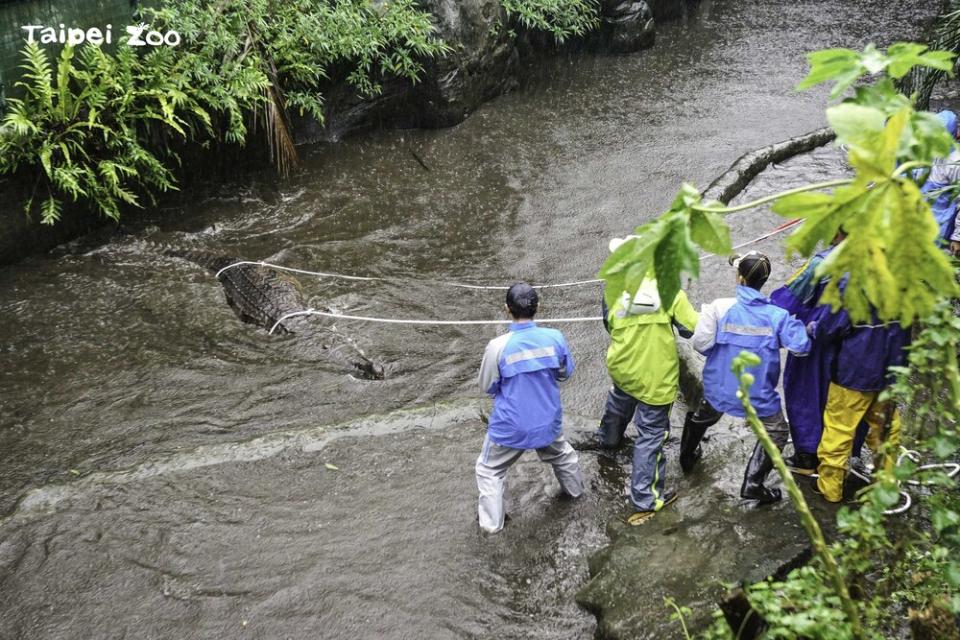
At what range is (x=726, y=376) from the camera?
4.57 meters

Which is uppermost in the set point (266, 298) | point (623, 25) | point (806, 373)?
point (623, 25)

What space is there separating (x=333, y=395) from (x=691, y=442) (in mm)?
3090

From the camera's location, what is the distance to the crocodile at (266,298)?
7.08m

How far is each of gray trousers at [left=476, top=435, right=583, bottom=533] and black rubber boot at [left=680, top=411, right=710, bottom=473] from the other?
82 cm

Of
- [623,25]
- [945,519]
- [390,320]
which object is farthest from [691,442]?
[623,25]

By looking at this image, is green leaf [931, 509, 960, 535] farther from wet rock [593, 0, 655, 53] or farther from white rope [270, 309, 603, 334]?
wet rock [593, 0, 655, 53]

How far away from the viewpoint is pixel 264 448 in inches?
230

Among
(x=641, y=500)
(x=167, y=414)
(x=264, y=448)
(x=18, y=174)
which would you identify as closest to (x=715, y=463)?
(x=641, y=500)

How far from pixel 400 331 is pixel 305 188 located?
3.42 meters

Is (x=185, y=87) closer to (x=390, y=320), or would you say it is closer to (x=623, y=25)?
(x=390, y=320)

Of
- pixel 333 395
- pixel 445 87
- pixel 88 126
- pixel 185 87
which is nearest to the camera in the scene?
pixel 333 395

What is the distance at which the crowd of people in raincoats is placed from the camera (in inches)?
172

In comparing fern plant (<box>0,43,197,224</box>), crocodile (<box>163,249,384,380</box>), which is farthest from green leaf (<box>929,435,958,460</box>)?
fern plant (<box>0,43,197,224</box>)

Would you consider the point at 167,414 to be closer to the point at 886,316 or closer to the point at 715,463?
the point at 715,463
